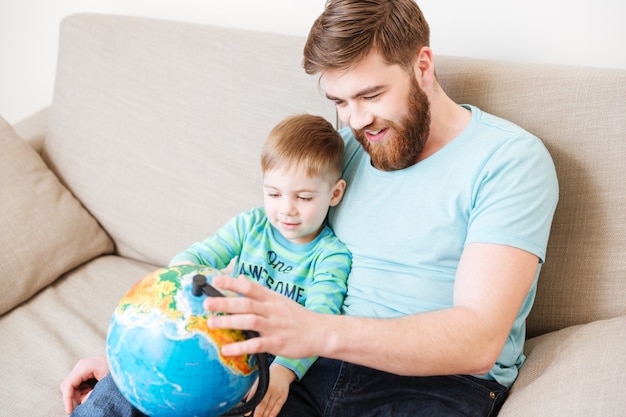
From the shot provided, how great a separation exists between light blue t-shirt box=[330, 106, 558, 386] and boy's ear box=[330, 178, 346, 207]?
0.09ft

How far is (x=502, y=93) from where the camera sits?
1714mm

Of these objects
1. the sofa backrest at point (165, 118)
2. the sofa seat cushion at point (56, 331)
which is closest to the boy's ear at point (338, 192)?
the sofa backrest at point (165, 118)

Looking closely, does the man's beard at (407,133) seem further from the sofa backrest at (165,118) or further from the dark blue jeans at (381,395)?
the dark blue jeans at (381,395)

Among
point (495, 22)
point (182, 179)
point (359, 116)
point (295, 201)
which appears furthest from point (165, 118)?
point (495, 22)

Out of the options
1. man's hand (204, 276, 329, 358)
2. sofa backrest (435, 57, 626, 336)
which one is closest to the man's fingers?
man's hand (204, 276, 329, 358)

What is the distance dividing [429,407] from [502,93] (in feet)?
2.56

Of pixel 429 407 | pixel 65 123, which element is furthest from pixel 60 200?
pixel 429 407

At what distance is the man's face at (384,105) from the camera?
1.52 metres

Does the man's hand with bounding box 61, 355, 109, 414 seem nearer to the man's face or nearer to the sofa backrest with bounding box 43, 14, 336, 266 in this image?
the sofa backrest with bounding box 43, 14, 336, 266

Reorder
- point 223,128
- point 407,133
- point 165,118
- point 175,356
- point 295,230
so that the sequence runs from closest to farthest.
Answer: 1. point 175,356
2. point 407,133
3. point 295,230
4. point 223,128
5. point 165,118

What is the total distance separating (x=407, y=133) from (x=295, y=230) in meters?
0.36

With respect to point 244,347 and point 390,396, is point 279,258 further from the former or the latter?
point 244,347

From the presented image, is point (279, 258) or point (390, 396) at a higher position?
point (279, 258)

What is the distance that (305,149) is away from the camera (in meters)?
1.62
